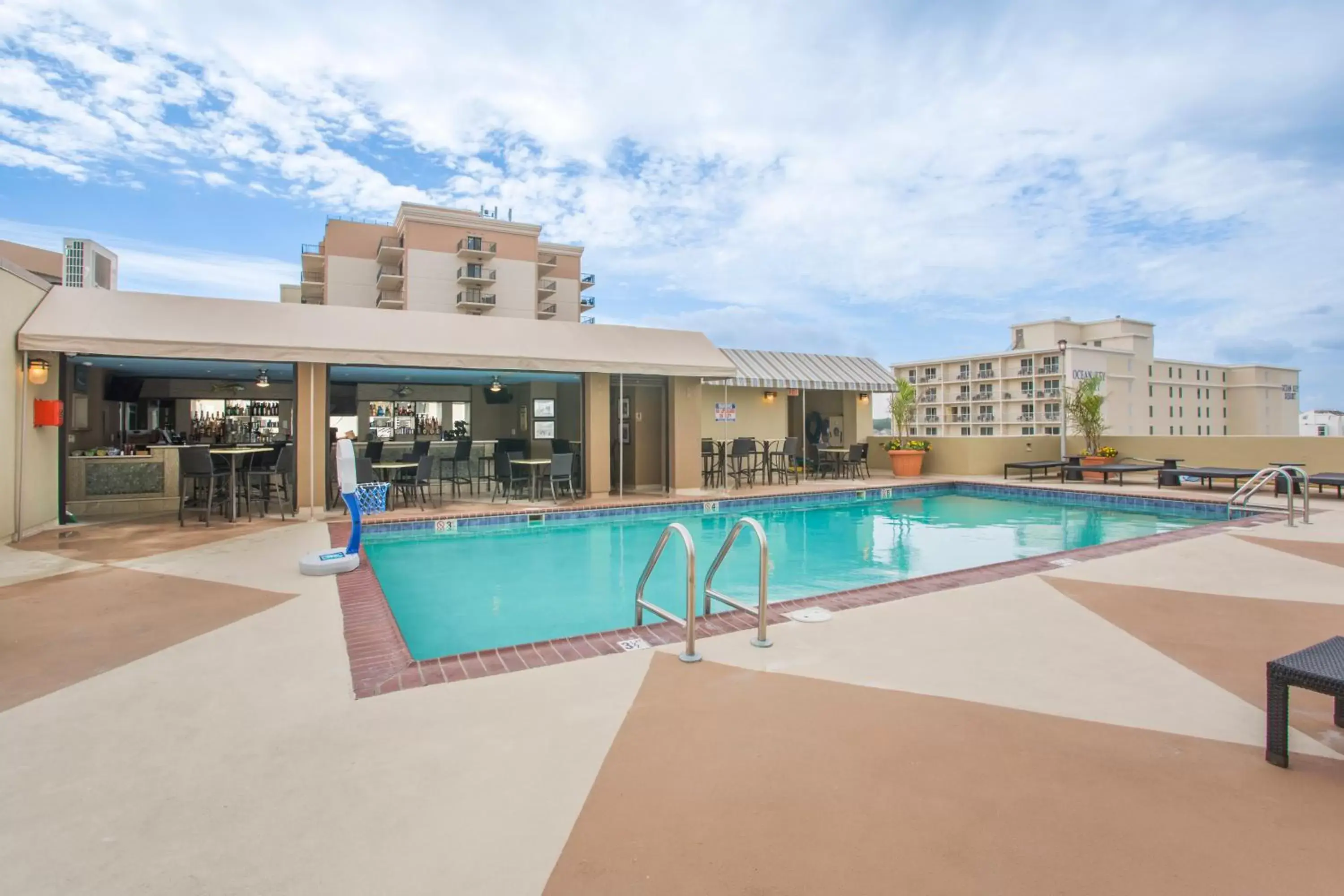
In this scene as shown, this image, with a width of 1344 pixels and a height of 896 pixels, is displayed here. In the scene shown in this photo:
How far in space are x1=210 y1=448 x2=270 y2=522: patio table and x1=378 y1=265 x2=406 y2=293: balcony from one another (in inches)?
1379

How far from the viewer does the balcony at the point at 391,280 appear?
42.4 meters

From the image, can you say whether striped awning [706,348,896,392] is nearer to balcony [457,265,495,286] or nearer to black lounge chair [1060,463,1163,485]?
black lounge chair [1060,463,1163,485]

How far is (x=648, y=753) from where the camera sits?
2.57m

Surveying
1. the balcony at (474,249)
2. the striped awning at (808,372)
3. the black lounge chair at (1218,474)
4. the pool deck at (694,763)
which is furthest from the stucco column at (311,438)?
the balcony at (474,249)

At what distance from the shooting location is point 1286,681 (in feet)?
7.80

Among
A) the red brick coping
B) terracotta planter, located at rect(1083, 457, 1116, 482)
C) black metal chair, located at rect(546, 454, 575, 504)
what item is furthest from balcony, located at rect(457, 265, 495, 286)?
the red brick coping

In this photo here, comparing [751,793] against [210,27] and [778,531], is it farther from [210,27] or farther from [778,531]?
[210,27]

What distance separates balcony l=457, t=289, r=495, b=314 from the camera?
143 feet

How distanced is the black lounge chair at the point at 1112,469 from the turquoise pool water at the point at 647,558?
1.51m

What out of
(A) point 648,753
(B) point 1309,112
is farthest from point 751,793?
(B) point 1309,112

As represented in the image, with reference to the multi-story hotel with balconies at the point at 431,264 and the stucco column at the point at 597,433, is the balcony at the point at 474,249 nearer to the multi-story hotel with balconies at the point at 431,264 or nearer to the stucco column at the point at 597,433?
the multi-story hotel with balconies at the point at 431,264

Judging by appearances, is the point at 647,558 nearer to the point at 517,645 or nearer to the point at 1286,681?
the point at 517,645

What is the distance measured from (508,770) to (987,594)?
4033mm

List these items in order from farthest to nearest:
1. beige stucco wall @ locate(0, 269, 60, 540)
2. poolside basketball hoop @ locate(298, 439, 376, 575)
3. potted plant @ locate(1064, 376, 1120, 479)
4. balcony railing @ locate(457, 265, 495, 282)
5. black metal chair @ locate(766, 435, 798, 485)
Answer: balcony railing @ locate(457, 265, 495, 282)
potted plant @ locate(1064, 376, 1120, 479)
black metal chair @ locate(766, 435, 798, 485)
beige stucco wall @ locate(0, 269, 60, 540)
poolside basketball hoop @ locate(298, 439, 376, 575)
